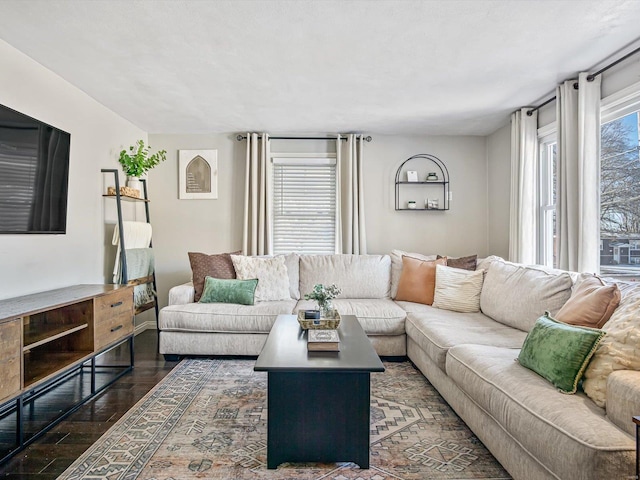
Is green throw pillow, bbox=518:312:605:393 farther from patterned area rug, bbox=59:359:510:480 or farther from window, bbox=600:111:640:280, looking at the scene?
window, bbox=600:111:640:280

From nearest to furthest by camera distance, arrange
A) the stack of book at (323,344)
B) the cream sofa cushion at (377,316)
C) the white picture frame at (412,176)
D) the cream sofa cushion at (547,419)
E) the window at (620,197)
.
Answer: the cream sofa cushion at (547,419)
the stack of book at (323,344)
the window at (620,197)
the cream sofa cushion at (377,316)
the white picture frame at (412,176)

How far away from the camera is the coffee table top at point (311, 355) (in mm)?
1810

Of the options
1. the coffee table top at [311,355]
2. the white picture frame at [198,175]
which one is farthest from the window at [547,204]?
the white picture frame at [198,175]

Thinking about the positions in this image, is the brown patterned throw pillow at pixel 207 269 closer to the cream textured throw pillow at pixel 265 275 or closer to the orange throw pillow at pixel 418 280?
the cream textured throw pillow at pixel 265 275

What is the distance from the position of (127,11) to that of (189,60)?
0.61 metres

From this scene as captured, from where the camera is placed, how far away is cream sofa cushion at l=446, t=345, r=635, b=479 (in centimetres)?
121

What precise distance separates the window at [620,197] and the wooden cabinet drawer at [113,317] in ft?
12.2

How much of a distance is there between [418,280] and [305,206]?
5.69ft

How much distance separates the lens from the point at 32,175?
264 centimetres

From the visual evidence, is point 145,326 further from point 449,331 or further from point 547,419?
point 547,419

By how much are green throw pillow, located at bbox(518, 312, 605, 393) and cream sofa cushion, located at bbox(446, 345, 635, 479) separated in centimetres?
5

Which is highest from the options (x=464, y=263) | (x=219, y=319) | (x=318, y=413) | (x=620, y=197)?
(x=620, y=197)

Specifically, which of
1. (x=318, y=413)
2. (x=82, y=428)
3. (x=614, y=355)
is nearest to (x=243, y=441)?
(x=318, y=413)

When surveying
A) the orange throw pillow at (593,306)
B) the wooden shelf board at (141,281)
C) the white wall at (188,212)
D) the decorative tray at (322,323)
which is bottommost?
the decorative tray at (322,323)
